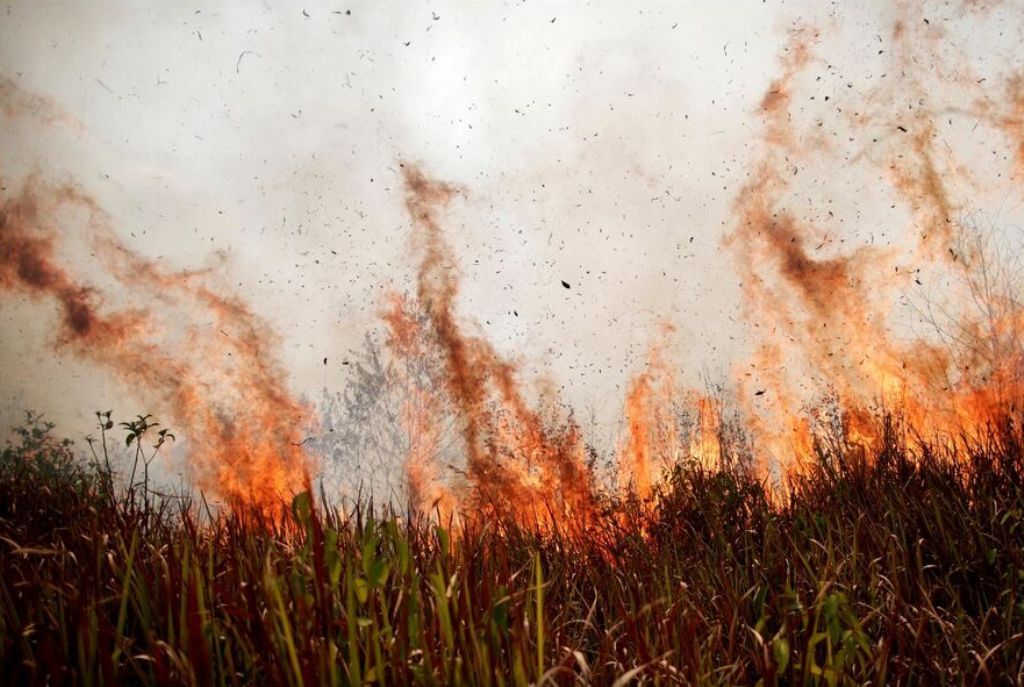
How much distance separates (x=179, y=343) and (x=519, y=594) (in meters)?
4.09

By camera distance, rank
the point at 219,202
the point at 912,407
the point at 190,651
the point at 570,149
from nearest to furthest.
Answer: the point at 190,651 → the point at 912,407 → the point at 219,202 → the point at 570,149

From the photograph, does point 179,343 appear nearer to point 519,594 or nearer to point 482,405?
point 482,405

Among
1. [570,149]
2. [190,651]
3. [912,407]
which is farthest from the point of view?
[570,149]

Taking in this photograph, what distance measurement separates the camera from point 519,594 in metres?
1.61

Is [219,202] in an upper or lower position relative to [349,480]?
upper

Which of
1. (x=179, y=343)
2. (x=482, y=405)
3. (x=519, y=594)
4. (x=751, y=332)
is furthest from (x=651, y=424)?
(x=519, y=594)

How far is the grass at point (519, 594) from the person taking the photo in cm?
132

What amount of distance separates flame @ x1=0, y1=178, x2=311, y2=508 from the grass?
1569mm

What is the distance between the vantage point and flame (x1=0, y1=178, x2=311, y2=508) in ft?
15.4

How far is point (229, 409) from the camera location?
4906 millimetres

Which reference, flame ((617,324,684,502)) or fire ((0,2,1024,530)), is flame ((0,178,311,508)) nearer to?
fire ((0,2,1024,530))

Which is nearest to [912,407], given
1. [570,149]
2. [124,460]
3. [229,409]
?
[570,149]

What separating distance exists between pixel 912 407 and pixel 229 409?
453cm

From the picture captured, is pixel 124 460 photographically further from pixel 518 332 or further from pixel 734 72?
pixel 734 72
